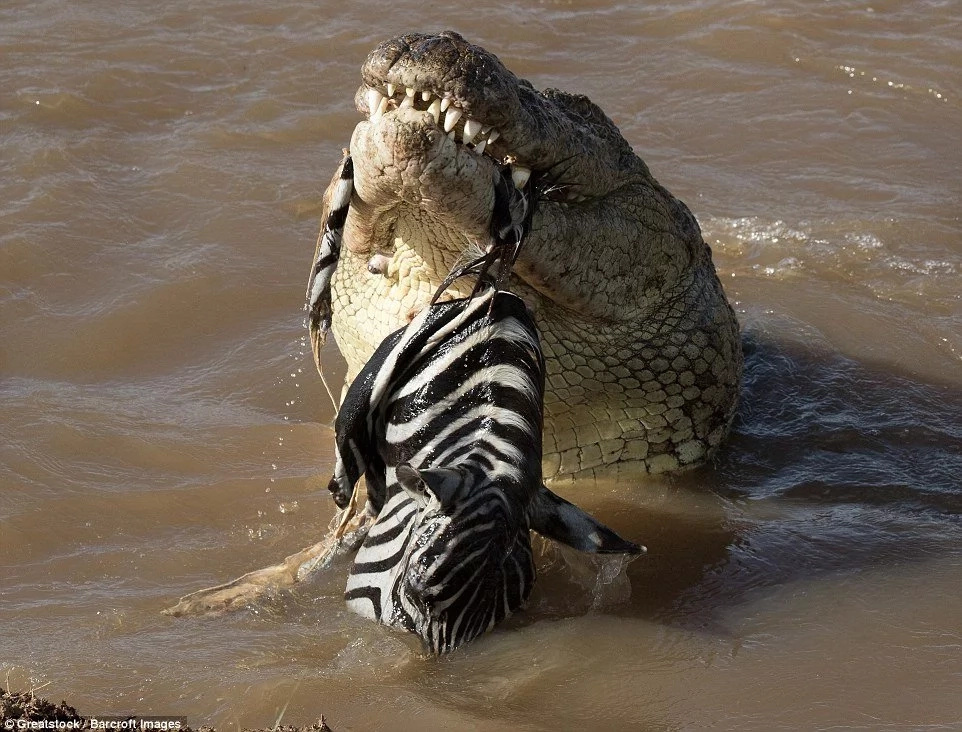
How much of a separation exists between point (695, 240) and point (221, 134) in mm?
3456

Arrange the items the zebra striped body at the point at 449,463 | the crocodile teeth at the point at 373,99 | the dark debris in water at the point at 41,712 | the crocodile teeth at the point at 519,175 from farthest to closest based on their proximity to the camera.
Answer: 1. the crocodile teeth at the point at 519,175
2. the crocodile teeth at the point at 373,99
3. the zebra striped body at the point at 449,463
4. the dark debris in water at the point at 41,712

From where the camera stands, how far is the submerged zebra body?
290 cm

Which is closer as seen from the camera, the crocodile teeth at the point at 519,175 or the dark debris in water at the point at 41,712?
the dark debris in water at the point at 41,712

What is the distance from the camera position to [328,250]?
345 centimetres

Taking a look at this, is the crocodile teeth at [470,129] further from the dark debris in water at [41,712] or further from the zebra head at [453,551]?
the dark debris in water at [41,712]

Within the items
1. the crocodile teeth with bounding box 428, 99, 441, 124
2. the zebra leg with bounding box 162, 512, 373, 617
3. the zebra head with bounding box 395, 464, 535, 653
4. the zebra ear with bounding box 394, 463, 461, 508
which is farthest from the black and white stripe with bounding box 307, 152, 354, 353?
the zebra ear with bounding box 394, 463, 461, 508

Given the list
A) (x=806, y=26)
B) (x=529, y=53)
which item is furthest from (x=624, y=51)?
(x=806, y=26)

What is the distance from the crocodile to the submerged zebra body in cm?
30

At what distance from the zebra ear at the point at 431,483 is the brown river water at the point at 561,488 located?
45 centimetres

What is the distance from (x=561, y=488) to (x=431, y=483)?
1.42 metres

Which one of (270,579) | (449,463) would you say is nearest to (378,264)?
(449,463)

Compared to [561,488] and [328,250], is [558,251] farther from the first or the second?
[561,488]

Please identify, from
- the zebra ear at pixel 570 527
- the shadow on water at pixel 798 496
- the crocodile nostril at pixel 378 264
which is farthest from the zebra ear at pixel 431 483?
the crocodile nostril at pixel 378 264

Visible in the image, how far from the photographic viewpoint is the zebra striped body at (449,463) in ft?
9.50
